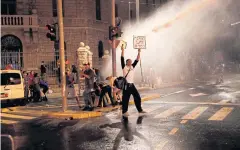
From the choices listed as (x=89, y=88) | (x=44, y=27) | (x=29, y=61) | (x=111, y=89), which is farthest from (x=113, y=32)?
(x=44, y=27)

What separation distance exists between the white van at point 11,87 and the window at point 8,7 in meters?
14.3

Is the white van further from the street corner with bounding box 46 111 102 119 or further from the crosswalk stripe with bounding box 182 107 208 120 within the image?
the crosswalk stripe with bounding box 182 107 208 120

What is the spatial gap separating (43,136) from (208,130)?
4.12 m

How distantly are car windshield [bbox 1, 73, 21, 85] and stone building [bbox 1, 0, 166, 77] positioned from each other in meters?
8.57

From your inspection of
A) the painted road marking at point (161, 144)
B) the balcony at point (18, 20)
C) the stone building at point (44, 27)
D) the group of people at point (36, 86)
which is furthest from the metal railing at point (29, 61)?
the painted road marking at point (161, 144)

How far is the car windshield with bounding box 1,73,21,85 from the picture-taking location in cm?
1457

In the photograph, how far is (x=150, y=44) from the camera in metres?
35.7

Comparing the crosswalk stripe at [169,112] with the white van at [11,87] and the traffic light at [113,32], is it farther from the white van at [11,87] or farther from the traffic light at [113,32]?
the white van at [11,87]

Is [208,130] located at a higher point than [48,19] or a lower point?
lower

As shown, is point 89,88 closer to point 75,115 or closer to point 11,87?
point 75,115

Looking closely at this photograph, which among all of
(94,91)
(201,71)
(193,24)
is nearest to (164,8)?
(193,24)

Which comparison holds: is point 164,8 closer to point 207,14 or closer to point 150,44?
point 207,14

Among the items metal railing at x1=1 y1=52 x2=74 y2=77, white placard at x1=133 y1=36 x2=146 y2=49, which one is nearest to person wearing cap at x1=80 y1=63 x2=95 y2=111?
white placard at x1=133 y1=36 x2=146 y2=49

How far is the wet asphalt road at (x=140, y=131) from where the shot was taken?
6488mm
